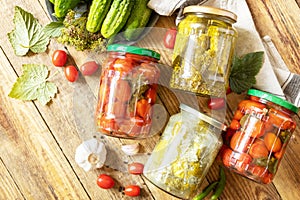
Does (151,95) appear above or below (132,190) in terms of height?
above

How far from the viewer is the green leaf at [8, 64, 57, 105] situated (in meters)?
1.67

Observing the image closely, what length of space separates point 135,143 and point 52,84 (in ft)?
1.20

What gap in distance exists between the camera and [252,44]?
5.28 feet

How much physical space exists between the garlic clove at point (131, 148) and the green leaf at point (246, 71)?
1.31 feet

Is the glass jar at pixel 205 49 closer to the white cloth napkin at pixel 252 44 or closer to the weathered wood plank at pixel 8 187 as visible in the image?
the white cloth napkin at pixel 252 44

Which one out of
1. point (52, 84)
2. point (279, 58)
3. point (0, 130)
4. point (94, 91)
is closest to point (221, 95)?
point (279, 58)

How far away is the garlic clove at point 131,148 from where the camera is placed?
65.5 inches

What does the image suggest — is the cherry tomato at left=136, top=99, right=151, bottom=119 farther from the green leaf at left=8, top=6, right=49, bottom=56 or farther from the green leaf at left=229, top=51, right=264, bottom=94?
the green leaf at left=8, top=6, right=49, bottom=56

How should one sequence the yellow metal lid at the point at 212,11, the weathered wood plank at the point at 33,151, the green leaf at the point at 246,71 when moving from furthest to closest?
the weathered wood plank at the point at 33,151 < the green leaf at the point at 246,71 < the yellow metal lid at the point at 212,11

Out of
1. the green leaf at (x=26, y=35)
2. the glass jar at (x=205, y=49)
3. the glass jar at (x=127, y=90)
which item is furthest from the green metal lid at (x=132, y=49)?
the green leaf at (x=26, y=35)

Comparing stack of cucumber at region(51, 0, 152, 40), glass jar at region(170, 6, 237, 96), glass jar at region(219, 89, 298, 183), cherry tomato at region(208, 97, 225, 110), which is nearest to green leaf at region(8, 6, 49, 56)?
stack of cucumber at region(51, 0, 152, 40)

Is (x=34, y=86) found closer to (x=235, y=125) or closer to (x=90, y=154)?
(x=90, y=154)

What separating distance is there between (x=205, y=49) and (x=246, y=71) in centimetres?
20

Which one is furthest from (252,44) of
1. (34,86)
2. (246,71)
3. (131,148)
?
(34,86)
